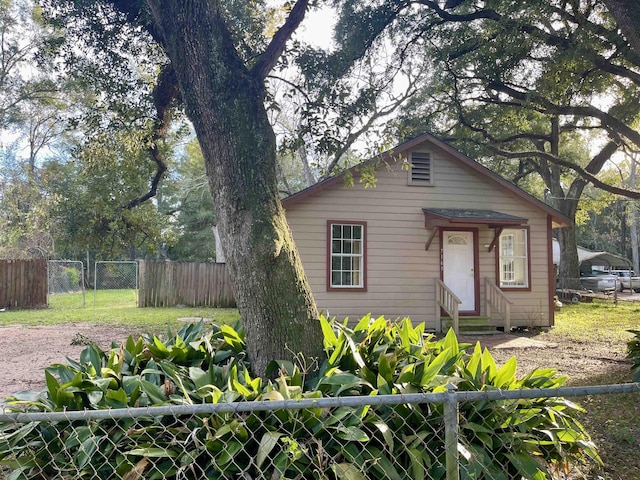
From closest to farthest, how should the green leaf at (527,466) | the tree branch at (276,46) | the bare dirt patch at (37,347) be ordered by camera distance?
the green leaf at (527,466)
the tree branch at (276,46)
the bare dirt patch at (37,347)

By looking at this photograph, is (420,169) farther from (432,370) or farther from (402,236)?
(432,370)

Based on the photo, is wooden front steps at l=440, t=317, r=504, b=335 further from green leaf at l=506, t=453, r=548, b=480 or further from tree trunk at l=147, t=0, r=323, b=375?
green leaf at l=506, t=453, r=548, b=480

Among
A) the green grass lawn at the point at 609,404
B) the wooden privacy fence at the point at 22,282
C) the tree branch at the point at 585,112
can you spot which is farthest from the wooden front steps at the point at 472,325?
→ the wooden privacy fence at the point at 22,282

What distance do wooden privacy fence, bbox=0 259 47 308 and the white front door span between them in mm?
13206

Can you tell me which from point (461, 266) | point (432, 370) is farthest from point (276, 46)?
point (461, 266)

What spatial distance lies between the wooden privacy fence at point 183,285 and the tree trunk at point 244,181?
13.8 m

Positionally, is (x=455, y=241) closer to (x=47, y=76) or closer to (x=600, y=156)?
(x=600, y=156)

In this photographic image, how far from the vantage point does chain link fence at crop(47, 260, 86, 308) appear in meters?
16.1

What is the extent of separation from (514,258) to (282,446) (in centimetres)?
1059

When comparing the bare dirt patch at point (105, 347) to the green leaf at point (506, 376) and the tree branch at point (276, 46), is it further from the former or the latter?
→ the tree branch at point (276, 46)

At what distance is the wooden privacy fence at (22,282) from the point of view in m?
15.2

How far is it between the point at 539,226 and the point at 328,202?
18.4ft

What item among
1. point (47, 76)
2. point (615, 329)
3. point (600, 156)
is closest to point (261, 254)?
point (615, 329)

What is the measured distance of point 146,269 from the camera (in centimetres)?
1666
